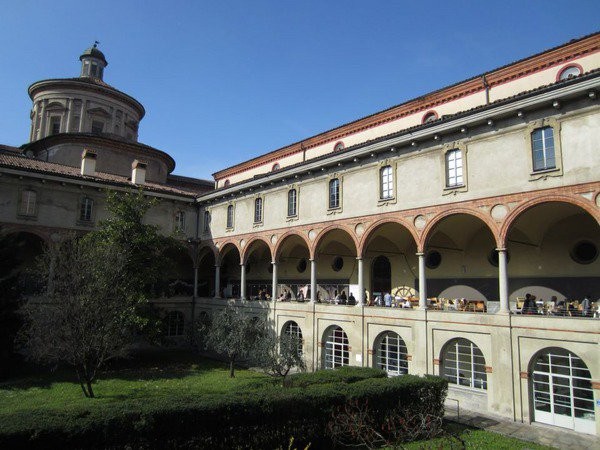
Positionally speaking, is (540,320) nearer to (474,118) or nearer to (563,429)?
(563,429)

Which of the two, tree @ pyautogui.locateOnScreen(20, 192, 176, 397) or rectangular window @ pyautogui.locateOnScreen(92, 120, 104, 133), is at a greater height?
rectangular window @ pyautogui.locateOnScreen(92, 120, 104, 133)

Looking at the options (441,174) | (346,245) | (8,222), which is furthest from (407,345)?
(8,222)

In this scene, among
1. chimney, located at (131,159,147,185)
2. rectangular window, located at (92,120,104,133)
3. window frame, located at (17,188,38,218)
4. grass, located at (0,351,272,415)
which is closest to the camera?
grass, located at (0,351,272,415)

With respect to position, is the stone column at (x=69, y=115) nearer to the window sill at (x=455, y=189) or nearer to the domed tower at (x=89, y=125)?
the domed tower at (x=89, y=125)

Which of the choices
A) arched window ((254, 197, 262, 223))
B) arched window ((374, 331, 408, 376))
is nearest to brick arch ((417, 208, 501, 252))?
arched window ((374, 331, 408, 376))

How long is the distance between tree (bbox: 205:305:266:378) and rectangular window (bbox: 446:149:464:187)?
10991 millimetres

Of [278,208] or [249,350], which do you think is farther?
[278,208]

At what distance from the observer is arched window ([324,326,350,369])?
2014 centimetres

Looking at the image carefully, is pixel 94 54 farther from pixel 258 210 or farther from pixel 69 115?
pixel 258 210

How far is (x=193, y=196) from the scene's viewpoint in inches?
1189

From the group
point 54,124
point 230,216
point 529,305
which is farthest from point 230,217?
point 54,124

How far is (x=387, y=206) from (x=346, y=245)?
6.26m

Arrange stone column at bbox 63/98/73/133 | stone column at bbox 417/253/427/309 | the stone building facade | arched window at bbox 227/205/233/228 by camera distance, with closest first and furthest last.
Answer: the stone building facade, stone column at bbox 417/253/427/309, arched window at bbox 227/205/233/228, stone column at bbox 63/98/73/133

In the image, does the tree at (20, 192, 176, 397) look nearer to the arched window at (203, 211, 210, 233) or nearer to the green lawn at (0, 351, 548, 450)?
the green lawn at (0, 351, 548, 450)
